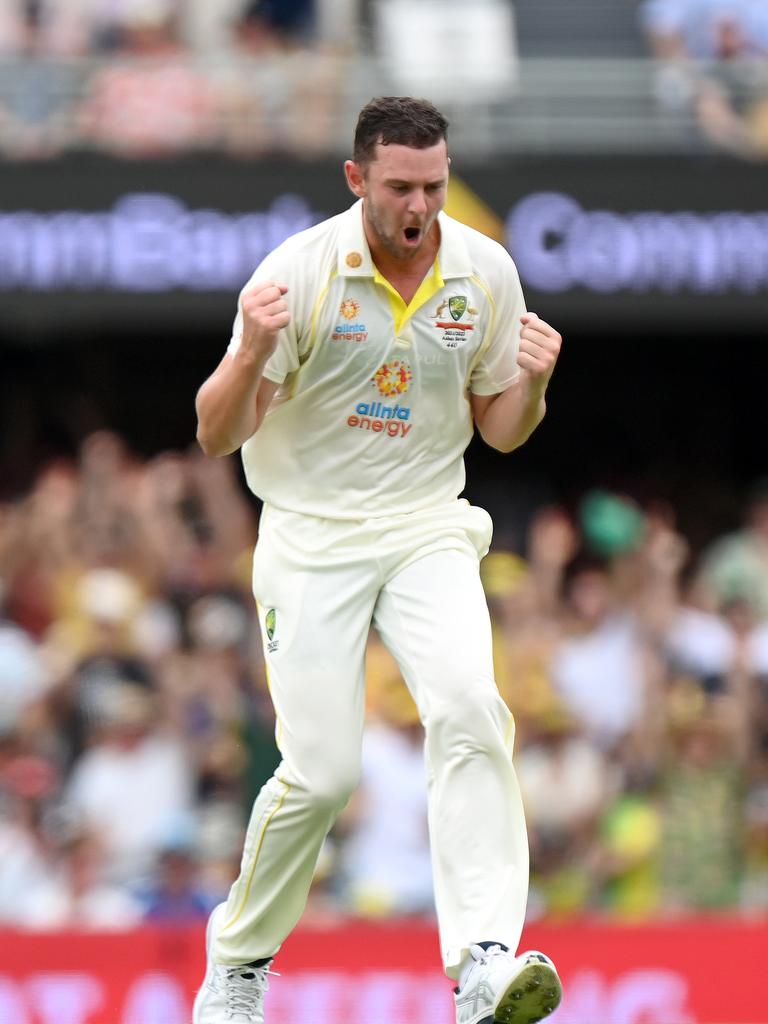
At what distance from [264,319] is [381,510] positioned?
0.72 meters

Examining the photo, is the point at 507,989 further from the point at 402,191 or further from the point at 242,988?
the point at 402,191

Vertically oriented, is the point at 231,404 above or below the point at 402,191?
below

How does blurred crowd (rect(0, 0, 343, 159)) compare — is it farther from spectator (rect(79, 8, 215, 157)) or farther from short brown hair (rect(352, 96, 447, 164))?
short brown hair (rect(352, 96, 447, 164))

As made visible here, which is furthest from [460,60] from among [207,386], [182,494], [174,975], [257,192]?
[207,386]

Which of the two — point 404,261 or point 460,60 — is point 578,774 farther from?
point 460,60

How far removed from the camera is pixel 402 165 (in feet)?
17.0

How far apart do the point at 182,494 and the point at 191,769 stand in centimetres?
209

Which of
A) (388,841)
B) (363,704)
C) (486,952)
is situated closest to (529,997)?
(486,952)

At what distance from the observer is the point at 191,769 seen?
8.83m

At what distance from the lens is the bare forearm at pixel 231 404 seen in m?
5.21

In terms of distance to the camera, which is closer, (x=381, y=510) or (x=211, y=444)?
(x=211, y=444)

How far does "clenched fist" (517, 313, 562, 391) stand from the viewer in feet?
17.4

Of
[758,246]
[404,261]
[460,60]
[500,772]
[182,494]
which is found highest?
[460,60]

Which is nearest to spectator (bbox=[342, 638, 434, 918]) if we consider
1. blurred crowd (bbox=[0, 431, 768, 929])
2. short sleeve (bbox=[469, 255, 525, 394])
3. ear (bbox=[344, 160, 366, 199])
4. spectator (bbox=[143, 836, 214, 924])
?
blurred crowd (bbox=[0, 431, 768, 929])
